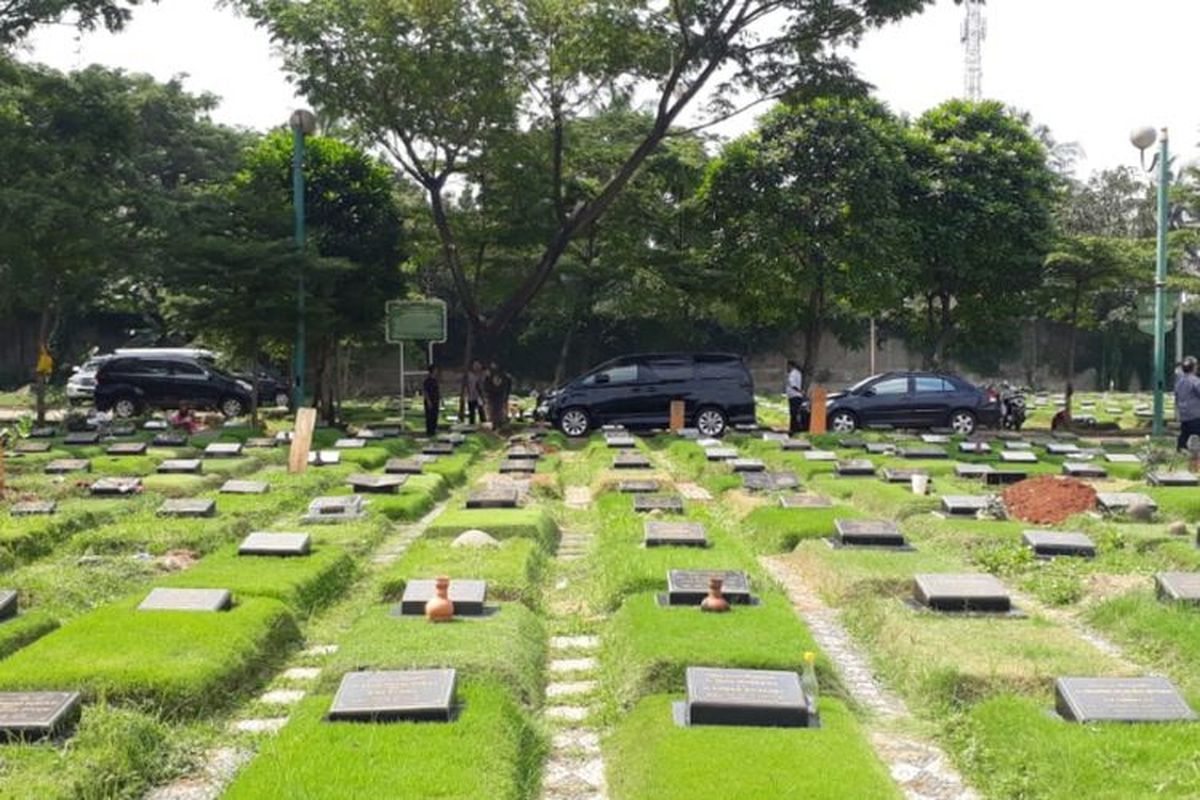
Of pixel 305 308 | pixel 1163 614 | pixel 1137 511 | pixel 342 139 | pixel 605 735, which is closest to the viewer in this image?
pixel 605 735

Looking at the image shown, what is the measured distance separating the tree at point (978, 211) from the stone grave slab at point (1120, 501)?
45.7 ft

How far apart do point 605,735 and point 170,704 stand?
6.75ft

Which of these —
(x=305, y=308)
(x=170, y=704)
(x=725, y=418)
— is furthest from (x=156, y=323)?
(x=170, y=704)

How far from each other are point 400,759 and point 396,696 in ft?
2.29

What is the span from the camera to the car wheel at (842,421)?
74.9 ft

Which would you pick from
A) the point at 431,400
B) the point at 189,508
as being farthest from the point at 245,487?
the point at 431,400

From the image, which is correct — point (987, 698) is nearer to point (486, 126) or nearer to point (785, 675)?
point (785, 675)

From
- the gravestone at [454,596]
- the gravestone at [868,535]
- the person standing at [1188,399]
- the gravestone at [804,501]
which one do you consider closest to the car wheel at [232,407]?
the gravestone at [804,501]

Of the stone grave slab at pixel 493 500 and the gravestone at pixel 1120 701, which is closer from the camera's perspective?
the gravestone at pixel 1120 701

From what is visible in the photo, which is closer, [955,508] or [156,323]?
[955,508]

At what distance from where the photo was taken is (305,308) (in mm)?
21656

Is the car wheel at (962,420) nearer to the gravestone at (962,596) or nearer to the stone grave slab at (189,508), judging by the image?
the stone grave slab at (189,508)

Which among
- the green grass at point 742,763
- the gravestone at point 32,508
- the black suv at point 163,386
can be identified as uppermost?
the black suv at point 163,386

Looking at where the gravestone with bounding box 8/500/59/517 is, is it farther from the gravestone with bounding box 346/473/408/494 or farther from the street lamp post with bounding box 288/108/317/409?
the street lamp post with bounding box 288/108/317/409
